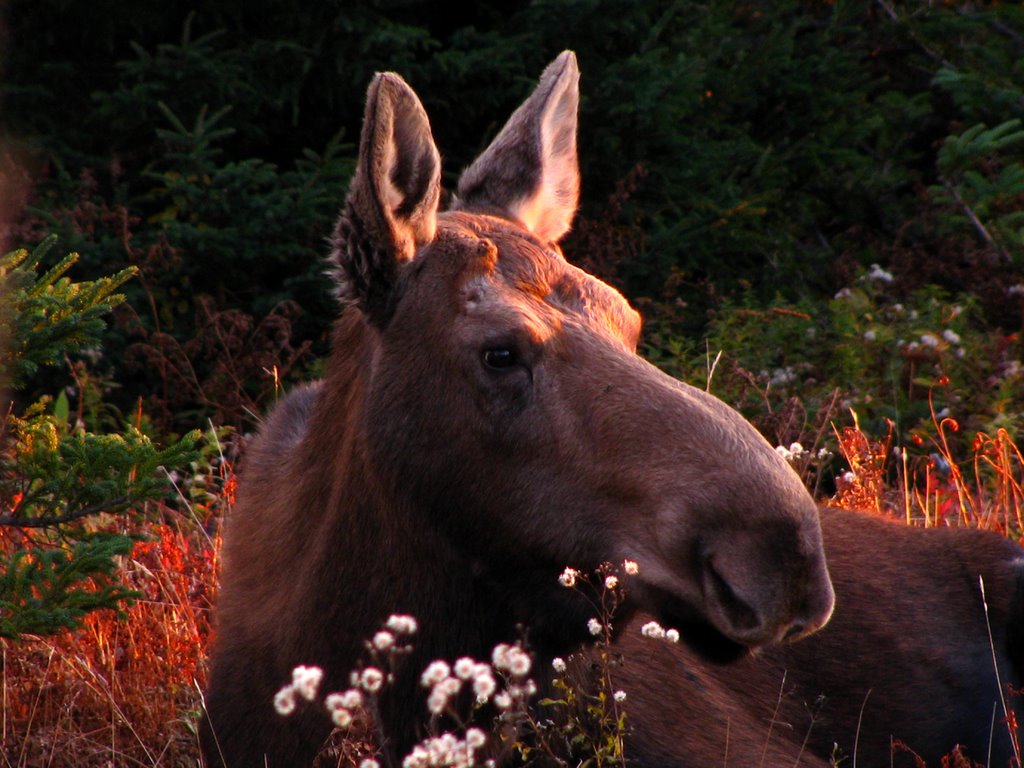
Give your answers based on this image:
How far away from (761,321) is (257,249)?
3.05m

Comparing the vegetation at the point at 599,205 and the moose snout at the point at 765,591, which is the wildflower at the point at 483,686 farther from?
the vegetation at the point at 599,205

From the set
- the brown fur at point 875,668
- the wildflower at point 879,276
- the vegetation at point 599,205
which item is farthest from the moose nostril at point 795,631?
the wildflower at point 879,276

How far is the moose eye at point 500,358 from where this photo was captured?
3.37m

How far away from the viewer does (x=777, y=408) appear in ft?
25.6

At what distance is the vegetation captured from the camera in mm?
7715

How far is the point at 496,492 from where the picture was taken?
11.1 feet

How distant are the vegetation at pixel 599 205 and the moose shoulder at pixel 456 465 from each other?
7.39 ft

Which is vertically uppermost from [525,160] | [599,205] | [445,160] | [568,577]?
[525,160]

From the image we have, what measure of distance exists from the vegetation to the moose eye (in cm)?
280

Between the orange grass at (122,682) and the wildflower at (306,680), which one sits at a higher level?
the wildflower at (306,680)

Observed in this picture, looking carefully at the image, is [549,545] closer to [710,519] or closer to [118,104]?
[710,519]

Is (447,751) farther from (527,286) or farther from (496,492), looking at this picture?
(527,286)

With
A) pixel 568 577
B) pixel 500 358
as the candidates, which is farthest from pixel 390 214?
pixel 568 577

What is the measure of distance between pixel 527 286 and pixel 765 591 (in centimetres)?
106
